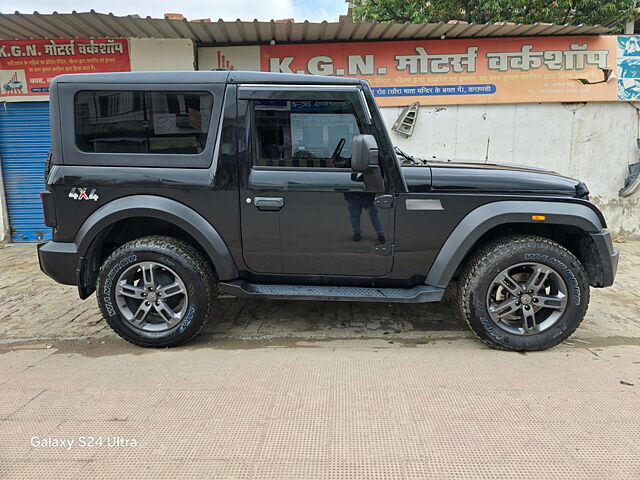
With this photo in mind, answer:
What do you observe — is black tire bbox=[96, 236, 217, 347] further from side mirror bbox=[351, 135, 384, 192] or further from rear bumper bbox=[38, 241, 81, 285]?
side mirror bbox=[351, 135, 384, 192]

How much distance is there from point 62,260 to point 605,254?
13.7 ft

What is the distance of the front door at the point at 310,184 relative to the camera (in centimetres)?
300

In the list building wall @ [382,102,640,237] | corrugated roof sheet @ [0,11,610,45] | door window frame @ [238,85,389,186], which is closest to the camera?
door window frame @ [238,85,389,186]

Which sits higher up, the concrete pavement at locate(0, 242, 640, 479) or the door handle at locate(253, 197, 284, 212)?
the door handle at locate(253, 197, 284, 212)

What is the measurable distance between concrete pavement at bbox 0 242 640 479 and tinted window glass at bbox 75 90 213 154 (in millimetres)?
1642

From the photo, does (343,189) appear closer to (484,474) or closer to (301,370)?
(301,370)

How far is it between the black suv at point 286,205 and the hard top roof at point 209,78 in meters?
0.01

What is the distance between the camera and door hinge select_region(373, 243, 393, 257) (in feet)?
10.2

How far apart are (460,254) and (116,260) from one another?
Result: 103 inches

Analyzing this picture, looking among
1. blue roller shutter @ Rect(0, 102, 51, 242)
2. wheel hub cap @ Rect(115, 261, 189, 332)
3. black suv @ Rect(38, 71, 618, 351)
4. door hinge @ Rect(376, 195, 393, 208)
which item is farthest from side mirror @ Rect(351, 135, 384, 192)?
blue roller shutter @ Rect(0, 102, 51, 242)

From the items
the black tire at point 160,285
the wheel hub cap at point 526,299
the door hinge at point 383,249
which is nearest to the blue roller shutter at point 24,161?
the black tire at point 160,285

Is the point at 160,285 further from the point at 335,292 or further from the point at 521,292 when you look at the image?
the point at 521,292

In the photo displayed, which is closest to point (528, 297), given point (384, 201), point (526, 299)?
point (526, 299)

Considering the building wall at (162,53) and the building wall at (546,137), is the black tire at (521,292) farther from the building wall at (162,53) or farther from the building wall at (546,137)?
the building wall at (162,53)
